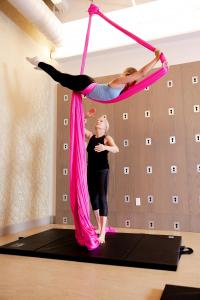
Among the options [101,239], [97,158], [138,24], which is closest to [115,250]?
[101,239]

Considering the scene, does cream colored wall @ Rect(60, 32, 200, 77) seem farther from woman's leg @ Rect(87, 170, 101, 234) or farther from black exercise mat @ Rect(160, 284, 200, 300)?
black exercise mat @ Rect(160, 284, 200, 300)

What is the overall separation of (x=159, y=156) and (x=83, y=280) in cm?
228

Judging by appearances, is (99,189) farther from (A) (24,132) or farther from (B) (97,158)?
(A) (24,132)

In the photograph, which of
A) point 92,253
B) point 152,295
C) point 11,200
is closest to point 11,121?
point 11,200

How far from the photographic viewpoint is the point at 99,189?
3.04 metres

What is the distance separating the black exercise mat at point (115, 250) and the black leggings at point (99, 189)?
375mm

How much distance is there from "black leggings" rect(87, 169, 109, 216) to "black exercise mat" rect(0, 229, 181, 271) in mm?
375

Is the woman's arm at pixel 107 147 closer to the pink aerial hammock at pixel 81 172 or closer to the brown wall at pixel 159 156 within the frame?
the pink aerial hammock at pixel 81 172

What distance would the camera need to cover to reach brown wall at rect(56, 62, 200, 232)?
3611 millimetres

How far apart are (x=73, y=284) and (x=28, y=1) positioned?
320 centimetres

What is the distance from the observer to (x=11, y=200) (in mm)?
3473

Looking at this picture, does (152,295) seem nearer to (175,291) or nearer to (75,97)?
(175,291)

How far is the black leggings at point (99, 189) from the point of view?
2.99 metres

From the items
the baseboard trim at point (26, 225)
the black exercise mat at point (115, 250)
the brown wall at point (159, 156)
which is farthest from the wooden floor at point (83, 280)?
the brown wall at point (159, 156)
